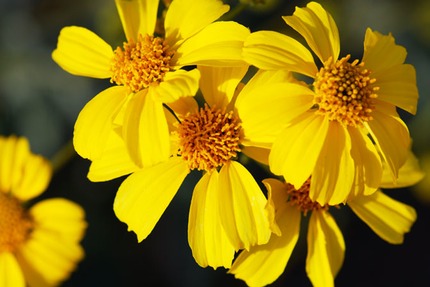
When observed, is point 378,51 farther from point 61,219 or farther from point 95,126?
point 61,219

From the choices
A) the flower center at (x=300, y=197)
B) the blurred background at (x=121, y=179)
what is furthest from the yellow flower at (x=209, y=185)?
the blurred background at (x=121, y=179)

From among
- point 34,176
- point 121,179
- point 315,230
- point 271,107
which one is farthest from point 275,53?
point 121,179

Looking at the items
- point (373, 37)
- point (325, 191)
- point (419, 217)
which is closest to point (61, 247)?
point (325, 191)

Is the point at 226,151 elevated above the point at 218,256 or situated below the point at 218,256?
above

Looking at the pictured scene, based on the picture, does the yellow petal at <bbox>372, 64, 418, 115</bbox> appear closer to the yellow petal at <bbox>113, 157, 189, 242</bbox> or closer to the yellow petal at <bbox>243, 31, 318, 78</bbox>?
the yellow petal at <bbox>243, 31, 318, 78</bbox>

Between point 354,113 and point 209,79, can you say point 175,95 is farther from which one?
point 354,113

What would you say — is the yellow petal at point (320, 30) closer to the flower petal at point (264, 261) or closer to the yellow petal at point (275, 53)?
the yellow petal at point (275, 53)
